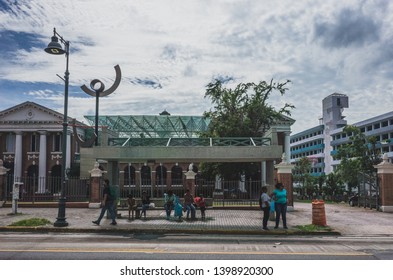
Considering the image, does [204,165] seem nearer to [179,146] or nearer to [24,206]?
[24,206]

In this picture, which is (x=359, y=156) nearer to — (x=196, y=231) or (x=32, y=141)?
(x=196, y=231)

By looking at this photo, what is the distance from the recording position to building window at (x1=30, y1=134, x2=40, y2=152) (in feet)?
182

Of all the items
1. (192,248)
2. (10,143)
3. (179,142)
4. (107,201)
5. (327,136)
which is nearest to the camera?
(192,248)

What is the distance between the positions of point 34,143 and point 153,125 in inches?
631

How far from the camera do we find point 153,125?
197ft

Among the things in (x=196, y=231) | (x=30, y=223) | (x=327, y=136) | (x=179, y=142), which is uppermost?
(x=327, y=136)

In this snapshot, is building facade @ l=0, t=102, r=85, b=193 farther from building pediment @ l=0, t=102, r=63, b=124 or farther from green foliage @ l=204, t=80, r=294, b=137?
green foliage @ l=204, t=80, r=294, b=137

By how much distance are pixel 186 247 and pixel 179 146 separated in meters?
7.34

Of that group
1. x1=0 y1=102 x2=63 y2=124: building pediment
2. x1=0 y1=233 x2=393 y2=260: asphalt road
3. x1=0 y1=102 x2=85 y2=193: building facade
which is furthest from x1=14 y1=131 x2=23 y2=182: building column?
x1=0 y1=233 x2=393 y2=260: asphalt road

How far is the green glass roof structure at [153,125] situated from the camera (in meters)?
57.8

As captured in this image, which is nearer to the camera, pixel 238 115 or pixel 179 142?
pixel 179 142

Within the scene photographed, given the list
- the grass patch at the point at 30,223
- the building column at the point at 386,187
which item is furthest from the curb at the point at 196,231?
the building column at the point at 386,187

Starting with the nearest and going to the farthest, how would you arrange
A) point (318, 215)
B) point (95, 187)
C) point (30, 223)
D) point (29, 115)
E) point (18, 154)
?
point (318, 215), point (30, 223), point (95, 187), point (18, 154), point (29, 115)

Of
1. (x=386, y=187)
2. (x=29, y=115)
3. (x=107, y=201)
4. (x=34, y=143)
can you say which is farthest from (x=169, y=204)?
(x=34, y=143)
